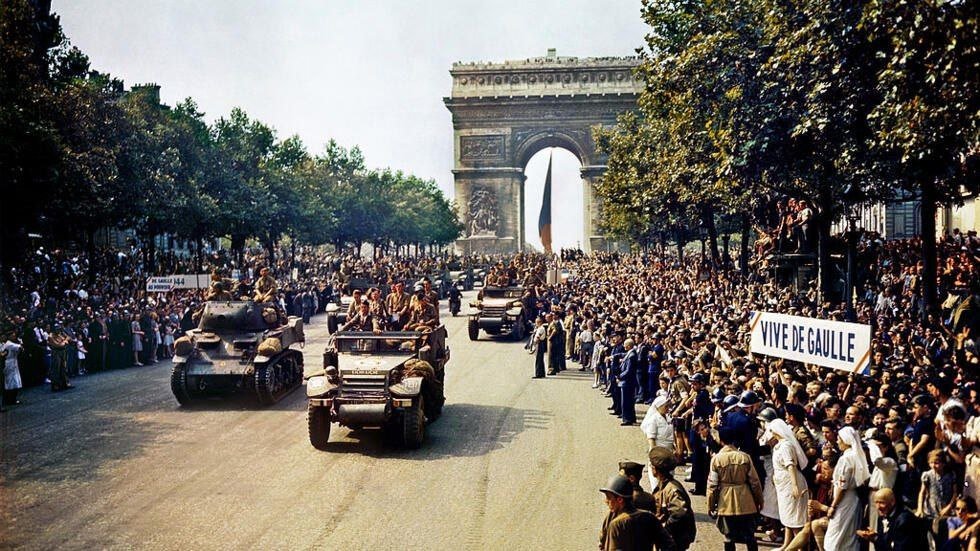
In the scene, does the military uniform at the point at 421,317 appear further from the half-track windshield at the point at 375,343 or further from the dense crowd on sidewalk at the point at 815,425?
the dense crowd on sidewalk at the point at 815,425

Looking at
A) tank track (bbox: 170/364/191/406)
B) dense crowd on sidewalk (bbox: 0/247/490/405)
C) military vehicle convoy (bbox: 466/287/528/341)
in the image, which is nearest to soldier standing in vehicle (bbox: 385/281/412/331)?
tank track (bbox: 170/364/191/406)

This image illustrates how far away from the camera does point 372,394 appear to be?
598 inches

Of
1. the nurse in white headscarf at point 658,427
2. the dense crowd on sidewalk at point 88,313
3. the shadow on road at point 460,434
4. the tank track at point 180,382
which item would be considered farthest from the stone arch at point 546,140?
the nurse in white headscarf at point 658,427

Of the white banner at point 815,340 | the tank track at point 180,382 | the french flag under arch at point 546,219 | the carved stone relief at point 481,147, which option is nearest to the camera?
the white banner at point 815,340

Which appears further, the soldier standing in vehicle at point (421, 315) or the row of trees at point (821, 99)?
the soldier standing in vehicle at point (421, 315)

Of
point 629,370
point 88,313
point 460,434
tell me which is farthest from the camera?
point 88,313

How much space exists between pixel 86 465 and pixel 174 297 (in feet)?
67.9

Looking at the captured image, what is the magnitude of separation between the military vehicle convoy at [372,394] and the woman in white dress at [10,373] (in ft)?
24.4

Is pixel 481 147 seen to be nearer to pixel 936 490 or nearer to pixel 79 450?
pixel 79 450

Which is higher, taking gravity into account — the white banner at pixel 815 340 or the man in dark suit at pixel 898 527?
the white banner at pixel 815 340

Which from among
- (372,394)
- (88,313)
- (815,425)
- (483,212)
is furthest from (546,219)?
(815,425)

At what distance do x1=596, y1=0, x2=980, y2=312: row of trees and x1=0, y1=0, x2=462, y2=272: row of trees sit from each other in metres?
15.1

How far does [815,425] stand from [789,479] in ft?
4.23

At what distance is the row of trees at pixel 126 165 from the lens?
75.9 feet
